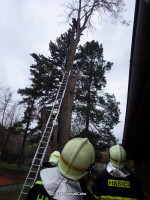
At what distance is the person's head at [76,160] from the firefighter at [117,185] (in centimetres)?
131

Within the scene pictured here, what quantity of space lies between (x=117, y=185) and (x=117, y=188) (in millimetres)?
41

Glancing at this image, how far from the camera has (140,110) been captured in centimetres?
255

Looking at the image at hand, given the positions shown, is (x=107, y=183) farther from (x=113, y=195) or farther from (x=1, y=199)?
(x=1, y=199)

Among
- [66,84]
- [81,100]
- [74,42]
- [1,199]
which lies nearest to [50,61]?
[81,100]

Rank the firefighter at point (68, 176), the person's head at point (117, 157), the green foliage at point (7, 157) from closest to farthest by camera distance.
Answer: the firefighter at point (68, 176), the person's head at point (117, 157), the green foliage at point (7, 157)

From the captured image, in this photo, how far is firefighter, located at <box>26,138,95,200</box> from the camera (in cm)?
130

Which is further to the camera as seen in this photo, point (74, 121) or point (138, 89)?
point (74, 121)

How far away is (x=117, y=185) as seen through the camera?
2557mm

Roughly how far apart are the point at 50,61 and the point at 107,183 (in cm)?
1542

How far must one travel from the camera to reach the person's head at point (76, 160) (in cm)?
144

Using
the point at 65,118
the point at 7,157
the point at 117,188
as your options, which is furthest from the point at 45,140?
the point at 7,157

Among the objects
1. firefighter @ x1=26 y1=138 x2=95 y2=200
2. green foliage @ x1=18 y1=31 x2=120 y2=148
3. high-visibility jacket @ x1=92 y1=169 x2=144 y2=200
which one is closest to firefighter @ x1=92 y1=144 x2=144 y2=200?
high-visibility jacket @ x1=92 y1=169 x2=144 y2=200

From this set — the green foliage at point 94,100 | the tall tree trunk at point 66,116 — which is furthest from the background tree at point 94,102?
the tall tree trunk at point 66,116

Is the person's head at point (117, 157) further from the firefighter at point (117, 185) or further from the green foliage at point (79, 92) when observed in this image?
the green foliage at point (79, 92)
